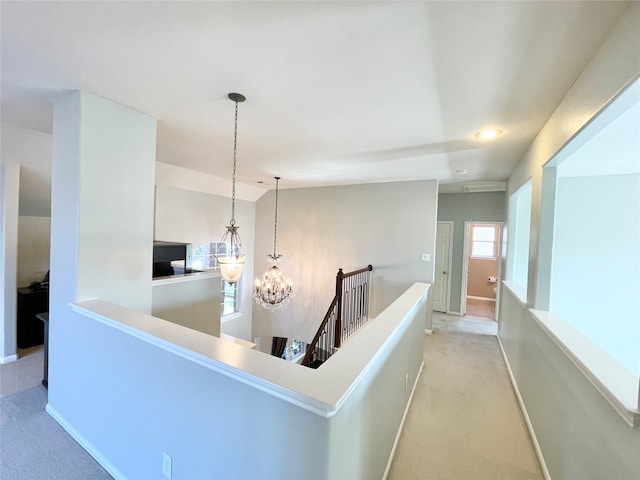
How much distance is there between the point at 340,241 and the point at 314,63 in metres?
3.98

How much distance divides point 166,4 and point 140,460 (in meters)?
2.35

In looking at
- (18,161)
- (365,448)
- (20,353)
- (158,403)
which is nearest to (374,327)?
(365,448)

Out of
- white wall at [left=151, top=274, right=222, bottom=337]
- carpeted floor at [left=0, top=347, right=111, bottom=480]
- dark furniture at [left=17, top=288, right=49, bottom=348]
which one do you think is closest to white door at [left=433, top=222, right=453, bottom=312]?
white wall at [left=151, top=274, right=222, bottom=337]

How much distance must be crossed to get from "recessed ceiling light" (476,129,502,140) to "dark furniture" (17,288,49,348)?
575 centimetres

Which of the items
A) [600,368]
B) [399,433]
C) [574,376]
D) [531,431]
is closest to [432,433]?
[399,433]

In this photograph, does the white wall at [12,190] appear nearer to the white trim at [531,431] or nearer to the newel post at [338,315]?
the newel post at [338,315]

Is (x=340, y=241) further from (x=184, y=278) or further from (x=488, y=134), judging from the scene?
(x=488, y=134)

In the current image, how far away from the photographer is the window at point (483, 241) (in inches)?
290

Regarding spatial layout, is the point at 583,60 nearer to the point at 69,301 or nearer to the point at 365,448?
the point at 365,448

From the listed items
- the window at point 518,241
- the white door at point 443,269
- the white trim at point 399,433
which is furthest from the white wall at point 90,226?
the white door at point 443,269

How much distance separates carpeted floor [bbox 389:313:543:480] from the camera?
73.9 inches

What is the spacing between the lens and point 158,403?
4.68ft

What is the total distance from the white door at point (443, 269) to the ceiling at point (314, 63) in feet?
11.6

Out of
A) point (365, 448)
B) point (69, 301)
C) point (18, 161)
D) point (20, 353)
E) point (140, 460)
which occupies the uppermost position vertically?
point (18, 161)
